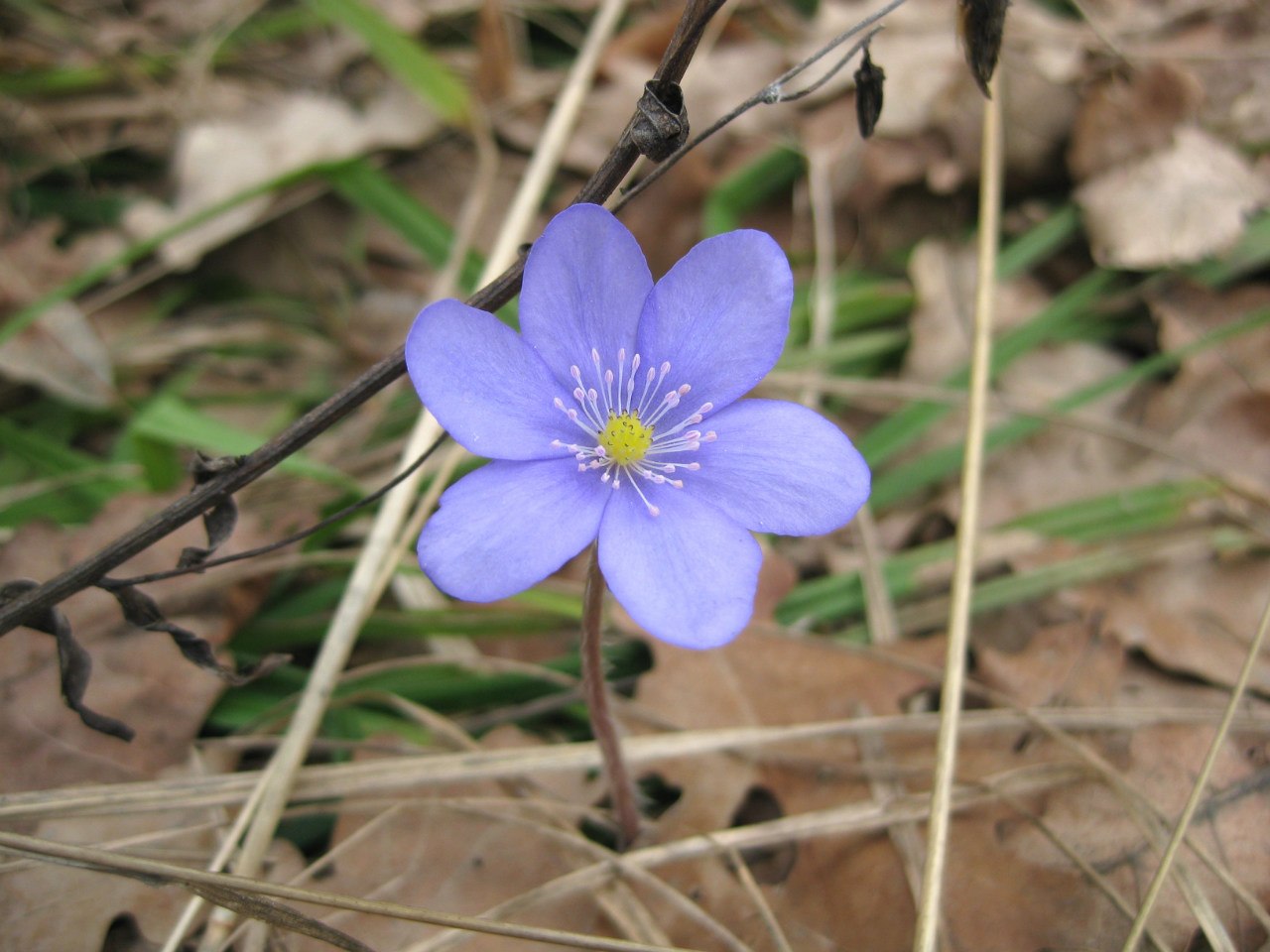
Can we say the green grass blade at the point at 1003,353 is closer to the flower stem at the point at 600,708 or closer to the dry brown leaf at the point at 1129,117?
the dry brown leaf at the point at 1129,117

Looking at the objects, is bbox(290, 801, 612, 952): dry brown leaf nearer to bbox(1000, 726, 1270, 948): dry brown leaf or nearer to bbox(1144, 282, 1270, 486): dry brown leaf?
bbox(1000, 726, 1270, 948): dry brown leaf

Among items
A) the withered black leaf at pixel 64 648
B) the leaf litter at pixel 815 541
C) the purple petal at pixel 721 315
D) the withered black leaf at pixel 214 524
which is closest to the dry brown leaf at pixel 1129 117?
the leaf litter at pixel 815 541

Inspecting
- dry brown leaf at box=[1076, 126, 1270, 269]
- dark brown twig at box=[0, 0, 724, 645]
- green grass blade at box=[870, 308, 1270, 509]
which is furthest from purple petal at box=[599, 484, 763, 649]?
dry brown leaf at box=[1076, 126, 1270, 269]

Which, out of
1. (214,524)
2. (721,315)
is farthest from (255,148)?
(721,315)

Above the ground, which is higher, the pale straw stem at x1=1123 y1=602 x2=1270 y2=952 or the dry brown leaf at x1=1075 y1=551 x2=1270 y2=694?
the dry brown leaf at x1=1075 y1=551 x2=1270 y2=694

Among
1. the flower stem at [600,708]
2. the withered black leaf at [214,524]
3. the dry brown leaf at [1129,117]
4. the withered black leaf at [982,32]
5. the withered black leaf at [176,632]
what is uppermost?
the dry brown leaf at [1129,117]

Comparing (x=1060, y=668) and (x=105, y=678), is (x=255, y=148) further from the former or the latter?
(x=1060, y=668)
